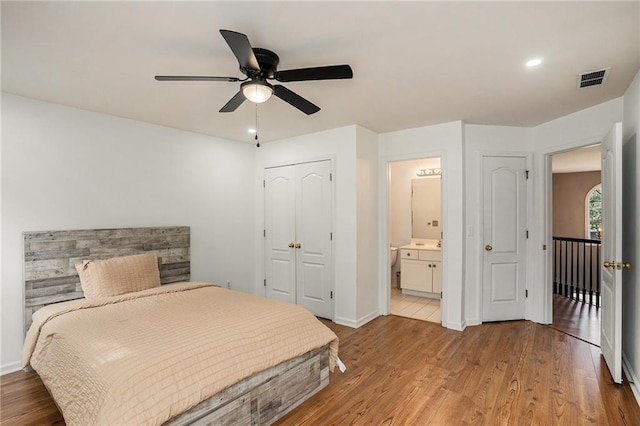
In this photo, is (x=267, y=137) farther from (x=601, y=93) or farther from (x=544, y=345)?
(x=544, y=345)

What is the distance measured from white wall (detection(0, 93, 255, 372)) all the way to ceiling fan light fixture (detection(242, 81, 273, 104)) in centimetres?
225

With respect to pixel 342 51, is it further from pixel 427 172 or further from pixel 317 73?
pixel 427 172

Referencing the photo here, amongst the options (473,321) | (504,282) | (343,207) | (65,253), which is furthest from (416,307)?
(65,253)

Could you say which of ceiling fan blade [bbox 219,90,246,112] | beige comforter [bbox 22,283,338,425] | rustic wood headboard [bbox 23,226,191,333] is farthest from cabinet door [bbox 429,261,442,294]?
ceiling fan blade [bbox 219,90,246,112]

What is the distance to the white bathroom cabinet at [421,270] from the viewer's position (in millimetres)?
5207

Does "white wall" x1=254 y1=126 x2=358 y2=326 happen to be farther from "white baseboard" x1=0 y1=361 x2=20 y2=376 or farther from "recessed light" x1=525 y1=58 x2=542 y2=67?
"white baseboard" x1=0 y1=361 x2=20 y2=376

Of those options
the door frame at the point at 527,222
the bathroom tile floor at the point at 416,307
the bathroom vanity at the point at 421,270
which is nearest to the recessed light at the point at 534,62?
the door frame at the point at 527,222

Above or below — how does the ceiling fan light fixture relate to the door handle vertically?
above

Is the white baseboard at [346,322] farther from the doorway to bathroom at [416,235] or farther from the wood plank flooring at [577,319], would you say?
the wood plank flooring at [577,319]

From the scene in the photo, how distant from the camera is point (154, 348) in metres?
1.85

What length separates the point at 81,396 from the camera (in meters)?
1.71

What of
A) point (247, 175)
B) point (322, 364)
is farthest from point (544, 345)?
point (247, 175)

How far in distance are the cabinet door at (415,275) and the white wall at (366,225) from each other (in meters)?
1.32

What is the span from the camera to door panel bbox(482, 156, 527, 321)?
4031 millimetres
